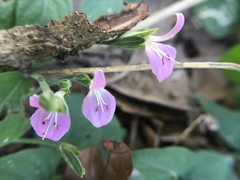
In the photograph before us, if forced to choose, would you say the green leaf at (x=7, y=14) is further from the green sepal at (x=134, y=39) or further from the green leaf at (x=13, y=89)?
the green sepal at (x=134, y=39)

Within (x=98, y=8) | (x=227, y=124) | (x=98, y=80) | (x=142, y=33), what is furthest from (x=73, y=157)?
(x=227, y=124)

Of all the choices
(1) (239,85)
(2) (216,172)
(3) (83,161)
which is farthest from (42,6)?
(1) (239,85)

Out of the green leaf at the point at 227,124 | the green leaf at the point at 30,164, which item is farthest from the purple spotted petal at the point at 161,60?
the green leaf at the point at 227,124

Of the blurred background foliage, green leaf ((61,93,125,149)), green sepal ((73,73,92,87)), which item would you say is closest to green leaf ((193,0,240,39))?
the blurred background foliage

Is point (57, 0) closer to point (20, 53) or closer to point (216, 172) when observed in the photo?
point (20, 53)

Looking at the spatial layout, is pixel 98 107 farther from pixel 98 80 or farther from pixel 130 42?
pixel 130 42
